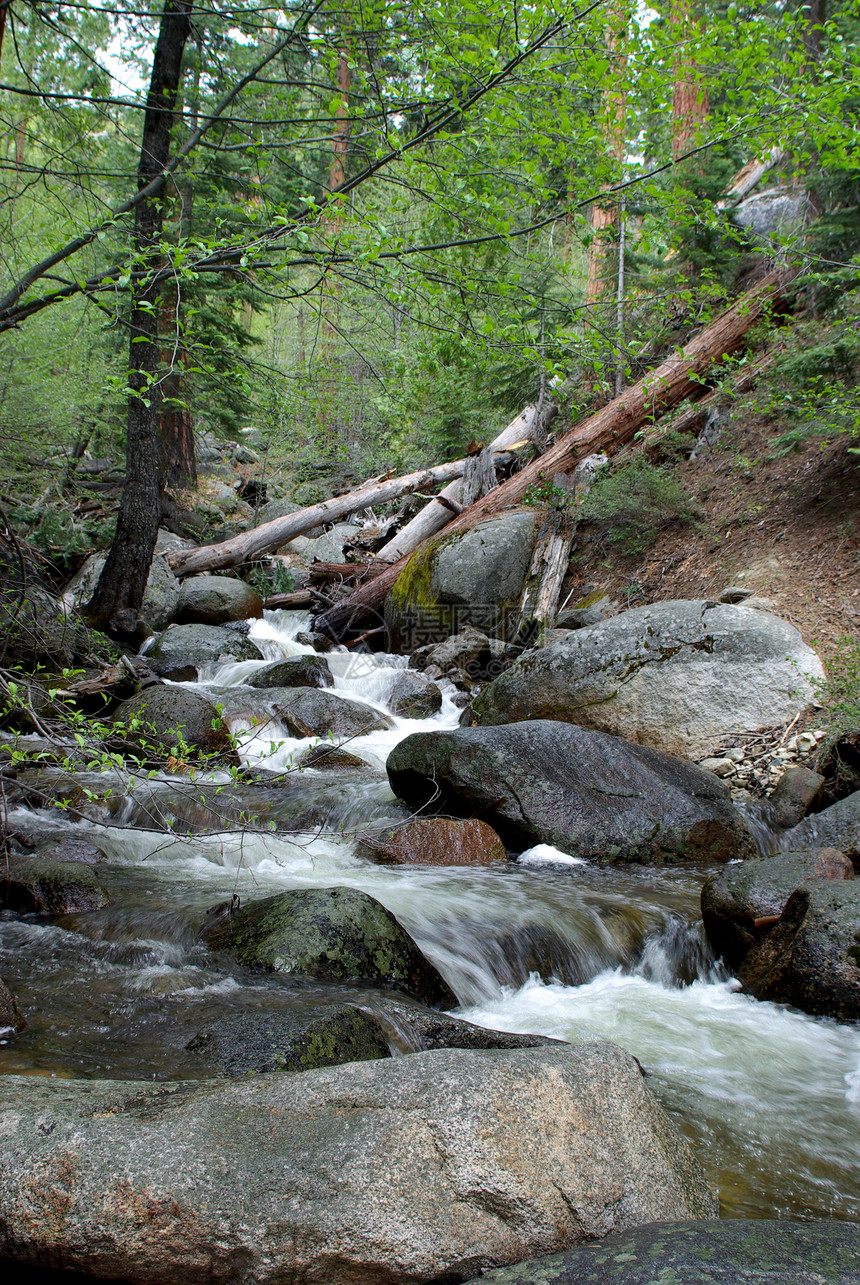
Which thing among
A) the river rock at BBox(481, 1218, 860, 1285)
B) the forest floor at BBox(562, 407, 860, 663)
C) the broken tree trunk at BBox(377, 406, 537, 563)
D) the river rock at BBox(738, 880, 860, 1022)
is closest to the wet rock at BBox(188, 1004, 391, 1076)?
the river rock at BBox(481, 1218, 860, 1285)

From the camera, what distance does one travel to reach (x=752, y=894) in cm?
453

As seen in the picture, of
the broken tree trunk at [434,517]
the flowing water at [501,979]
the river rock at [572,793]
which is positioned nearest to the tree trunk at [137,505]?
the broken tree trunk at [434,517]

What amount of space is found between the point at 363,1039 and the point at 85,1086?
3.90 feet

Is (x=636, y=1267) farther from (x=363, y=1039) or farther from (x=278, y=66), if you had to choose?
(x=278, y=66)

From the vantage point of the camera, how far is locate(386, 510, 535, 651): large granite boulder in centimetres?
1190

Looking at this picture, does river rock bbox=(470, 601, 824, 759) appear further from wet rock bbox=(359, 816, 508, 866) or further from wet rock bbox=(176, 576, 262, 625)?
wet rock bbox=(176, 576, 262, 625)

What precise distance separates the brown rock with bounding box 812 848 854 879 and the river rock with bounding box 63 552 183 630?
34.7 ft

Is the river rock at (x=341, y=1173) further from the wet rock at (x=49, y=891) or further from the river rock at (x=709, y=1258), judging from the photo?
the wet rock at (x=49, y=891)

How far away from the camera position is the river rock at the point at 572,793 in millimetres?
6484

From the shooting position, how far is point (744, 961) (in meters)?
4.50

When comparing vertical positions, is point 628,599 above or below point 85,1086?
above

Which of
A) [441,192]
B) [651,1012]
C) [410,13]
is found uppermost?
[410,13]

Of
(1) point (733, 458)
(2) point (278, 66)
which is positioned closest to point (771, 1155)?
(2) point (278, 66)

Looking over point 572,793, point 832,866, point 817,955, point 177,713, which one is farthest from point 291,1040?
point 177,713
